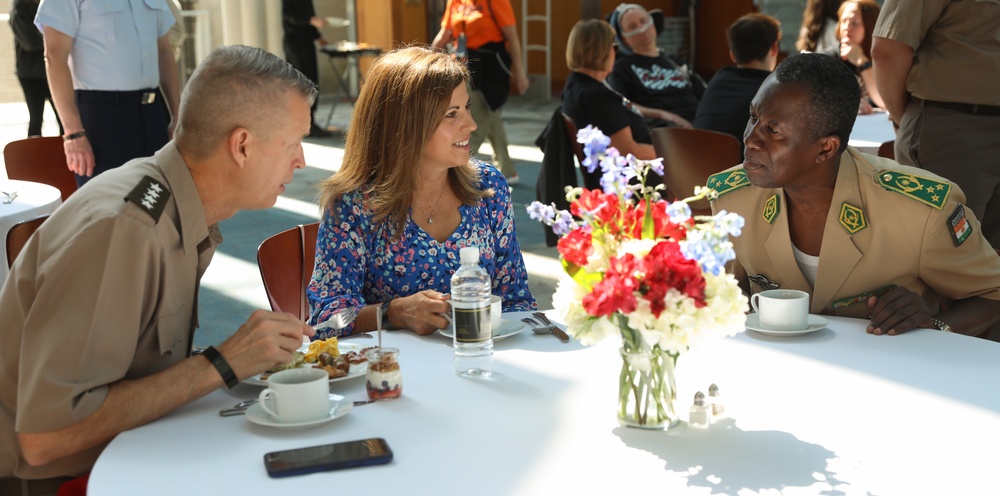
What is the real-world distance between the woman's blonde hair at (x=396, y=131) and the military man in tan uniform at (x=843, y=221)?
0.73 meters

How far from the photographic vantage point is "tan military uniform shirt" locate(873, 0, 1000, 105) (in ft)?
11.3

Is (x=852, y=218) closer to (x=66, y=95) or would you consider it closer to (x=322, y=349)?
(x=322, y=349)

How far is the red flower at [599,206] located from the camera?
4.88ft

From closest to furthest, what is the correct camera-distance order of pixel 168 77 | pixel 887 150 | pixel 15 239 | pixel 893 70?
pixel 15 239
pixel 893 70
pixel 887 150
pixel 168 77

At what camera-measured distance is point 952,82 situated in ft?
11.5

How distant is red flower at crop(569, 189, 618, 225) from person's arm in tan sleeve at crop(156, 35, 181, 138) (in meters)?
3.37

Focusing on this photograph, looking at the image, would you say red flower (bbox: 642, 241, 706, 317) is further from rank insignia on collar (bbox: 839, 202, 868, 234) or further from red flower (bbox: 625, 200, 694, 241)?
rank insignia on collar (bbox: 839, 202, 868, 234)

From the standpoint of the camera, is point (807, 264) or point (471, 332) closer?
point (471, 332)

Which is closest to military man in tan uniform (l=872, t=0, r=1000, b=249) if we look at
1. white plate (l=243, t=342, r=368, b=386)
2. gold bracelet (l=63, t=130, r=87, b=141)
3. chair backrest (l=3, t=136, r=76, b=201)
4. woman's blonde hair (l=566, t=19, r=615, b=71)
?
woman's blonde hair (l=566, t=19, r=615, b=71)

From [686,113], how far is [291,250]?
3732 mm

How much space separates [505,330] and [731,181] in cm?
77

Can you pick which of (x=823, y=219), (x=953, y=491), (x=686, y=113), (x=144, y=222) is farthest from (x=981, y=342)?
(x=686, y=113)

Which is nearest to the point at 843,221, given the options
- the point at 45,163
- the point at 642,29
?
the point at 45,163

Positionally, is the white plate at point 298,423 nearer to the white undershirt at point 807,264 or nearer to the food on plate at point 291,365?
the food on plate at point 291,365
